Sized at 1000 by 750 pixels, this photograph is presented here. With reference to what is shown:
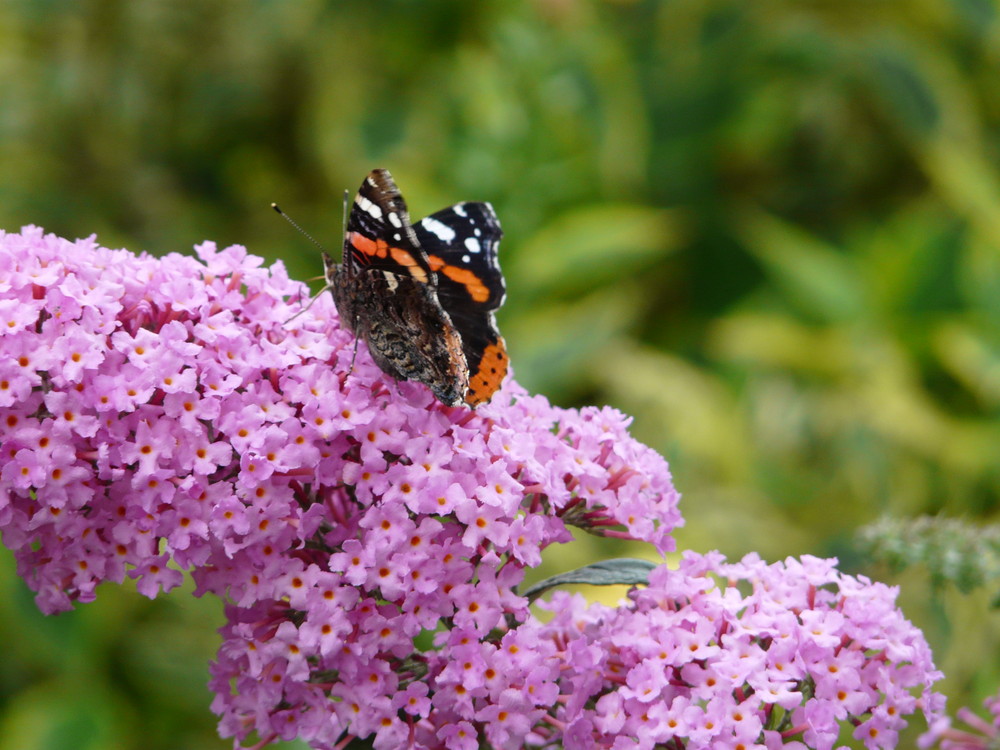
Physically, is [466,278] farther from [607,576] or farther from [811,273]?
[811,273]

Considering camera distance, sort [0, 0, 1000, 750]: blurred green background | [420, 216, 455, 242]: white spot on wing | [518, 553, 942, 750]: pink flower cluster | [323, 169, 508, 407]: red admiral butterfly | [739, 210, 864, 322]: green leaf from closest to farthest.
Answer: [518, 553, 942, 750]: pink flower cluster < [323, 169, 508, 407]: red admiral butterfly < [420, 216, 455, 242]: white spot on wing < [0, 0, 1000, 750]: blurred green background < [739, 210, 864, 322]: green leaf

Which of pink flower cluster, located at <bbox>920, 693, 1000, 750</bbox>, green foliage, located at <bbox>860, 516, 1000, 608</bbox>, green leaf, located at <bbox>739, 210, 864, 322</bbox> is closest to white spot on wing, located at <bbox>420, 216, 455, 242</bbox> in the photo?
green foliage, located at <bbox>860, 516, 1000, 608</bbox>

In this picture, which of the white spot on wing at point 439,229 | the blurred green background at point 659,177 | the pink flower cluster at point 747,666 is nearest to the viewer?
the pink flower cluster at point 747,666

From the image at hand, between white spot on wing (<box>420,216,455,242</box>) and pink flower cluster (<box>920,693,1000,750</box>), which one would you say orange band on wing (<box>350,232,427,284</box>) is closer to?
white spot on wing (<box>420,216,455,242</box>)

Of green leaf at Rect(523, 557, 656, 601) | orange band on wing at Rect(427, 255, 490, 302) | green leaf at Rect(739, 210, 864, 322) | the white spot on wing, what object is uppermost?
green leaf at Rect(739, 210, 864, 322)

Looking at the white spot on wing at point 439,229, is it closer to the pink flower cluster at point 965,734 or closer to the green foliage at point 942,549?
the green foliage at point 942,549

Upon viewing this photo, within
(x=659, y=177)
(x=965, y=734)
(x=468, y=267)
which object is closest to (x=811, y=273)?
(x=659, y=177)

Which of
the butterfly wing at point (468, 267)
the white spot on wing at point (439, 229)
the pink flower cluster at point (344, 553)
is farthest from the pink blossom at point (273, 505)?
the white spot on wing at point (439, 229)
